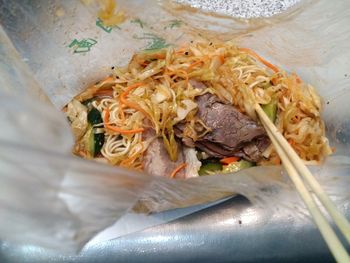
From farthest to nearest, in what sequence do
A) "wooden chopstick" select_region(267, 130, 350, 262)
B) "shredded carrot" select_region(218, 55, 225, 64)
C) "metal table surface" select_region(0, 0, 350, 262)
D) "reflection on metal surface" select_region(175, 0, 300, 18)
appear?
"reflection on metal surface" select_region(175, 0, 300, 18) → "shredded carrot" select_region(218, 55, 225, 64) → "metal table surface" select_region(0, 0, 350, 262) → "wooden chopstick" select_region(267, 130, 350, 262)

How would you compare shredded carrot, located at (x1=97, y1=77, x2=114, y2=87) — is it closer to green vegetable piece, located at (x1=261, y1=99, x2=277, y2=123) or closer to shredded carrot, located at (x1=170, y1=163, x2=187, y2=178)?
shredded carrot, located at (x1=170, y1=163, x2=187, y2=178)

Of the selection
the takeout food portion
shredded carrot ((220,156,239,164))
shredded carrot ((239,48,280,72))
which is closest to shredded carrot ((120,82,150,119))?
the takeout food portion

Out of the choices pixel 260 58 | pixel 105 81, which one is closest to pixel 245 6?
pixel 260 58

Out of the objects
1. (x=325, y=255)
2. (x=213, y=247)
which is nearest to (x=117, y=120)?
(x=213, y=247)

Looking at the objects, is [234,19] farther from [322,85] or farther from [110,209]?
[110,209]

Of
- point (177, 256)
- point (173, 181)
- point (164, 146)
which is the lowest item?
point (177, 256)

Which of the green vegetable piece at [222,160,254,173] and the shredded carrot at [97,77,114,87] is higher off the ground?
the shredded carrot at [97,77,114,87]

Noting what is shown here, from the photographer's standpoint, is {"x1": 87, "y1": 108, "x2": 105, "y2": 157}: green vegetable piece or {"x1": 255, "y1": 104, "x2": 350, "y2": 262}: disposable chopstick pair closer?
{"x1": 255, "y1": 104, "x2": 350, "y2": 262}: disposable chopstick pair

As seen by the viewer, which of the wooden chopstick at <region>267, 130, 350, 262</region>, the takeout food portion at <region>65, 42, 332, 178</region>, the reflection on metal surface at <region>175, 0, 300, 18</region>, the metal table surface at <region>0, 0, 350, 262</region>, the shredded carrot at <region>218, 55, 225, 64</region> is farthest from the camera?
the reflection on metal surface at <region>175, 0, 300, 18</region>
